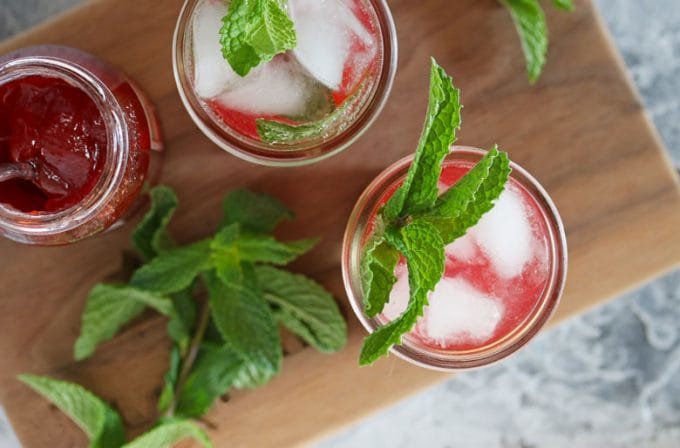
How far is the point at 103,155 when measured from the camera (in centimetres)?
95

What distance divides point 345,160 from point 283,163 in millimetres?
145

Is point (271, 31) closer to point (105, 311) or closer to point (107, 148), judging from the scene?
point (107, 148)

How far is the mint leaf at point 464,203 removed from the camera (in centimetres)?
86

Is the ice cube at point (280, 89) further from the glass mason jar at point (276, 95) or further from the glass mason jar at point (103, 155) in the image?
the glass mason jar at point (103, 155)

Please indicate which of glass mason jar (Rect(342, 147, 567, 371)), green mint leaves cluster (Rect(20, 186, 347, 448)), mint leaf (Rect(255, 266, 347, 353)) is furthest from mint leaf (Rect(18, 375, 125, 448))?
glass mason jar (Rect(342, 147, 567, 371))

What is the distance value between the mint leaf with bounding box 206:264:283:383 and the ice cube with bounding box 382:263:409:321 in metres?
0.20

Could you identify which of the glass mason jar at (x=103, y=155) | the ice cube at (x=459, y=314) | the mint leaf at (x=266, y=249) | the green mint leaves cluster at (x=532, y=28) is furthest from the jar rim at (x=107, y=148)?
the green mint leaves cluster at (x=532, y=28)

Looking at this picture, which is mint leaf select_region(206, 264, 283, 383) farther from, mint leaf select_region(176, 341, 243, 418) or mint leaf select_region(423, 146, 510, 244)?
mint leaf select_region(423, 146, 510, 244)

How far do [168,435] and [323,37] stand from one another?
0.57 m

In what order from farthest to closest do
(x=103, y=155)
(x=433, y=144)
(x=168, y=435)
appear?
(x=168, y=435)
(x=103, y=155)
(x=433, y=144)

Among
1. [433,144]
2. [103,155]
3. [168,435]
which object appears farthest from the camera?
[168,435]

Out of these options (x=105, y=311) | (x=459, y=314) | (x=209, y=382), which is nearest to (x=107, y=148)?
(x=105, y=311)

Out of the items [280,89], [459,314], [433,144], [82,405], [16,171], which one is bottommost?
[459,314]

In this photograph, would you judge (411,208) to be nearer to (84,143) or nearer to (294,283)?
(294,283)
